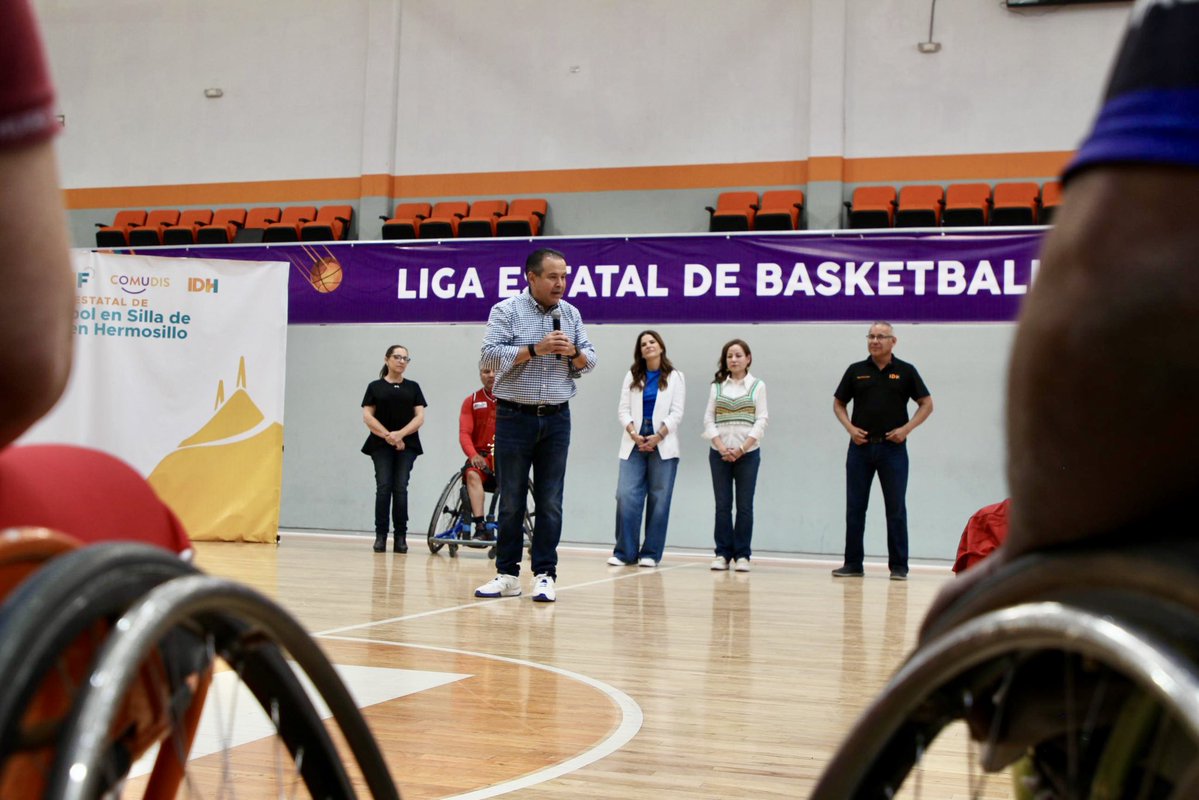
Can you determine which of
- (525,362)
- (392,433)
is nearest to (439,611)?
(525,362)

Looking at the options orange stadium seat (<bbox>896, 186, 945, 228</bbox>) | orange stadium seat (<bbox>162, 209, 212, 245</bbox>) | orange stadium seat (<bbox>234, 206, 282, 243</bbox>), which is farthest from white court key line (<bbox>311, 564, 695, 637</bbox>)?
orange stadium seat (<bbox>162, 209, 212, 245</bbox>)

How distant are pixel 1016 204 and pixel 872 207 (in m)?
1.20

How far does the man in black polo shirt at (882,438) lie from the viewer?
7.60 meters

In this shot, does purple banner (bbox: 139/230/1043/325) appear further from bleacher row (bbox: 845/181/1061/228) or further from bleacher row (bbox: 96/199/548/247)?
bleacher row (bbox: 96/199/548/247)

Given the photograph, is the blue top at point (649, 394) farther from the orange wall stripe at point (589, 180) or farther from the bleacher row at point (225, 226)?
the bleacher row at point (225, 226)

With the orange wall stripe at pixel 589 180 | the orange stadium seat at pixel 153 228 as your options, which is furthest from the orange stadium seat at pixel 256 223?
the orange stadium seat at pixel 153 228

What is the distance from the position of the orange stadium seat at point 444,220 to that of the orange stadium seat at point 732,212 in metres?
2.46

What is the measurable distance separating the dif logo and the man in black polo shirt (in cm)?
429

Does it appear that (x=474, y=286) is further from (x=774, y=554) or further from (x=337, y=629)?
(x=337, y=629)

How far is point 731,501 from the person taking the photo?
26.3 ft

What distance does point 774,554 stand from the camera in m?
10.3

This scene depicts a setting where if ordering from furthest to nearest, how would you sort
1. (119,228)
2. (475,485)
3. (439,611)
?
(119,228), (475,485), (439,611)

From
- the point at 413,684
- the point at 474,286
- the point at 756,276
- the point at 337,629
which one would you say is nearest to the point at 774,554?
the point at 756,276

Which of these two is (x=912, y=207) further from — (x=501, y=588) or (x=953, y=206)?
(x=501, y=588)
